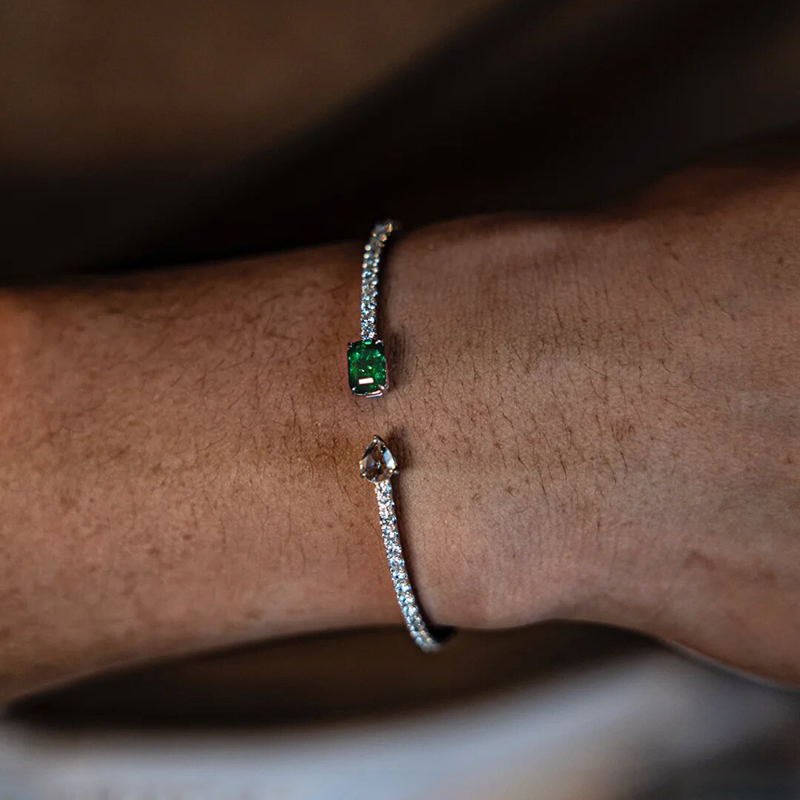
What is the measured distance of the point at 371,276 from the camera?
0.82 metres

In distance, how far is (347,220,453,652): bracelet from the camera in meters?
0.76

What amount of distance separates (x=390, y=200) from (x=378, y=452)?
17.6 inches

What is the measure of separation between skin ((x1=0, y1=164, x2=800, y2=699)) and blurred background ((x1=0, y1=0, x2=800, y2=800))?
6.7 inches

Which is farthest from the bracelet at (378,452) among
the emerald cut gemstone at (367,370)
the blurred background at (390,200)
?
the blurred background at (390,200)

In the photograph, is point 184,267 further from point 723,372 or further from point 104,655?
point 723,372

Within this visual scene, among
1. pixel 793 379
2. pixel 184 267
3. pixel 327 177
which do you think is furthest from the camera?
pixel 327 177

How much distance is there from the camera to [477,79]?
3.23ft

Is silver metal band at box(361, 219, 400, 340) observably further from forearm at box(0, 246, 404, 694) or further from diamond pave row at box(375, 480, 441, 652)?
diamond pave row at box(375, 480, 441, 652)

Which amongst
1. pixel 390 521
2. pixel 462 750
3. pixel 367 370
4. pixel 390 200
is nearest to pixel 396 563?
pixel 390 521

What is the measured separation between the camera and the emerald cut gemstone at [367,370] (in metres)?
0.76

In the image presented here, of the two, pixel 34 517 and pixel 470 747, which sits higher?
pixel 34 517

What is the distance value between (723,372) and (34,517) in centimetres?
65

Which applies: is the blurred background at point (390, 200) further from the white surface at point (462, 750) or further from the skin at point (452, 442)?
the skin at point (452, 442)

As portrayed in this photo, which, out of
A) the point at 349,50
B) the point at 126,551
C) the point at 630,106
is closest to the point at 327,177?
the point at 349,50
